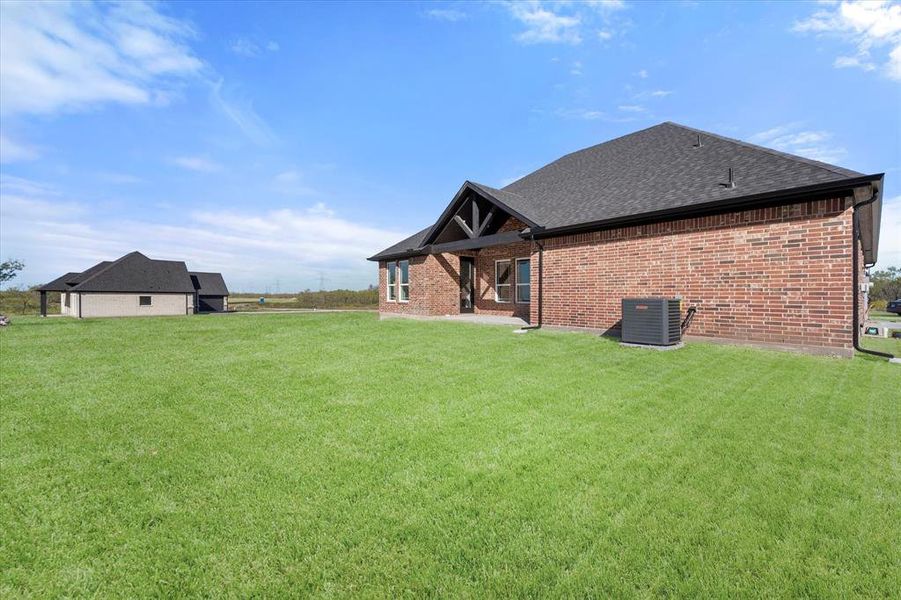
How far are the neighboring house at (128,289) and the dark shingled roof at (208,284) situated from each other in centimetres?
340

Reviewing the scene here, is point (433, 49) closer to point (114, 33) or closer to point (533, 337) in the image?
point (114, 33)

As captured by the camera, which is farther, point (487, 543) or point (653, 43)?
point (653, 43)

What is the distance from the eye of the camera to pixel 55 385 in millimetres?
5918

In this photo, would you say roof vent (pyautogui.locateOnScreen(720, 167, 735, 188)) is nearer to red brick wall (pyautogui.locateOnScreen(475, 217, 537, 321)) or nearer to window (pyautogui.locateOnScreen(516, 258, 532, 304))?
red brick wall (pyautogui.locateOnScreen(475, 217, 537, 321))

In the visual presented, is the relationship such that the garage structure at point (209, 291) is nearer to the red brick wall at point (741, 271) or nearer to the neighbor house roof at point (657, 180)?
the neighbor house roof at point (657, 180)

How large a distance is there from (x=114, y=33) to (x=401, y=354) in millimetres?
10169

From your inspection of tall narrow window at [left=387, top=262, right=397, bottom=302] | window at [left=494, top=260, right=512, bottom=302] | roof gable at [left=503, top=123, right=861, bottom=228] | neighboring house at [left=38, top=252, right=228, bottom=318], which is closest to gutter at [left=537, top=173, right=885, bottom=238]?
roof gable at [left=503, top=123, right=861, bottom=228]

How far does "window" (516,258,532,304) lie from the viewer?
47.6 feet

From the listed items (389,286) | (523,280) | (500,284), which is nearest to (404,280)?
(389,286)

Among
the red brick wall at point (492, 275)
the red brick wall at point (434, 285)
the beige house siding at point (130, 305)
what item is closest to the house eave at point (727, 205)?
the red brick wall at point (492, 275)

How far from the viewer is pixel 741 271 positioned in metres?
7.96

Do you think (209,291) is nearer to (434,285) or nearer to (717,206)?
(434,285)

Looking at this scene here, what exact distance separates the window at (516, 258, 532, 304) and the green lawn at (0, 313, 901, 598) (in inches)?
343

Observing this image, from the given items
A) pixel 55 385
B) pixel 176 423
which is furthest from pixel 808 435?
pixel 55 385
